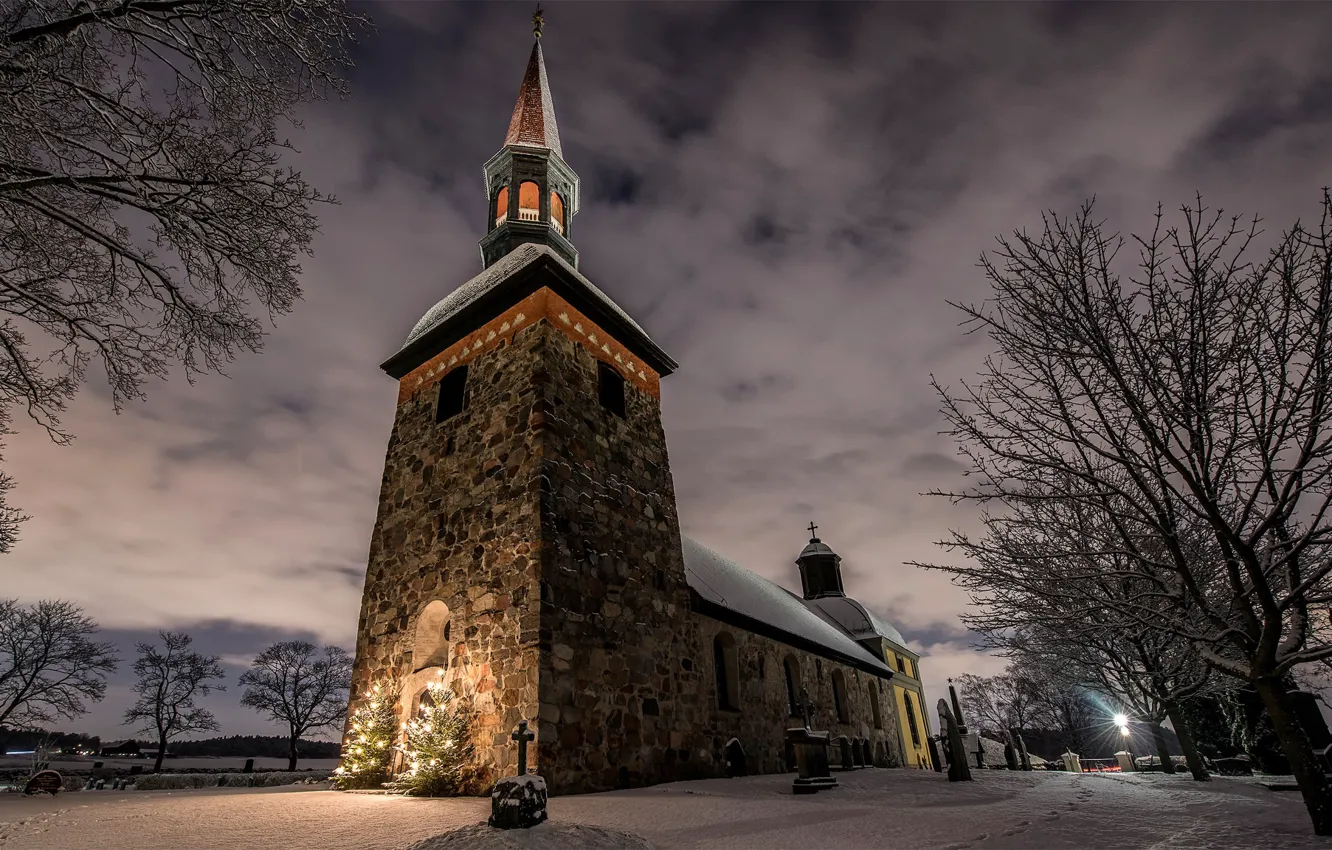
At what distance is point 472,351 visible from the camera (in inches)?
467

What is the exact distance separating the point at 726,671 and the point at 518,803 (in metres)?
8.81

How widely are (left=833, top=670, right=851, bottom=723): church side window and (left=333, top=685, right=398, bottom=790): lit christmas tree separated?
1370 centimetres

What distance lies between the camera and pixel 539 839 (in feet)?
13.9

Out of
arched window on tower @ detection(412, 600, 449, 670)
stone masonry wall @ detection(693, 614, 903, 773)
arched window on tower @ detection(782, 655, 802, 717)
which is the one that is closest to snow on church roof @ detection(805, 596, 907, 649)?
stone masonry wall @ detection(693, 614, 903, 773)

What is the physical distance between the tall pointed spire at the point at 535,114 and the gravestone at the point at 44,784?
17.0 metres

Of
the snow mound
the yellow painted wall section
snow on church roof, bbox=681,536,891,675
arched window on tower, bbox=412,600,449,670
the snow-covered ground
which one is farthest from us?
the yellow painted wall section

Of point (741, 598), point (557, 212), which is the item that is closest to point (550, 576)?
point (741, 598)

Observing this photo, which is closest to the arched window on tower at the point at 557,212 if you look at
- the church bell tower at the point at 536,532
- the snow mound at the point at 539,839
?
the church bell tower at the point at 536,532

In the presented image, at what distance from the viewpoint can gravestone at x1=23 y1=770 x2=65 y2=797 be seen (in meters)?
10.3

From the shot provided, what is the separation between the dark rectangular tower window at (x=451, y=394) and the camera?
1163 cm

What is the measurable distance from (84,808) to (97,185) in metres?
6.89

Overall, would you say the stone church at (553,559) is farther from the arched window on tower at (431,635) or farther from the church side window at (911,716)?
the church side window at (911,716)

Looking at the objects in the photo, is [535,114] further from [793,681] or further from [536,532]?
[793,681]

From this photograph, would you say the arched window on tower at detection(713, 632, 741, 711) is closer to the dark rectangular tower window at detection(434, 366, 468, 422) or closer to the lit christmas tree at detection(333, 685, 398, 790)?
the lit christmas tree at detection(333, 685, 398, 790)
